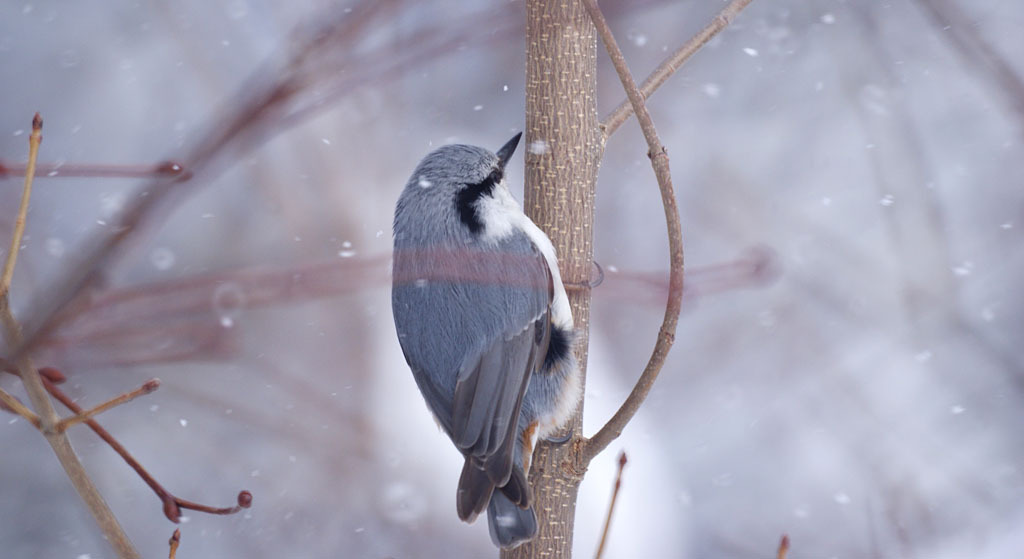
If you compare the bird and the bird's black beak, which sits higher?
the bird's black beak

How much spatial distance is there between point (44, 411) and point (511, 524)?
85cm

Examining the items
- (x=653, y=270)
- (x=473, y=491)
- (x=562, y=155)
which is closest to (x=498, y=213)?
(x=562, y=155)

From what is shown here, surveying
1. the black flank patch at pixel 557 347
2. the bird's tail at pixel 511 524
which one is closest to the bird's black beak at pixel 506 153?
the black flank patch at pixel 557 347

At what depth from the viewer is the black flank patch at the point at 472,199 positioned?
1.59 metres

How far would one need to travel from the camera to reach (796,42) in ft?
12.1

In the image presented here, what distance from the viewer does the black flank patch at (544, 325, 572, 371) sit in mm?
1584

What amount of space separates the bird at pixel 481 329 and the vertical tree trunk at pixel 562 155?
0.04m

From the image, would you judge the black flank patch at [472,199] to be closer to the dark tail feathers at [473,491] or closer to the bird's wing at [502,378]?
the bird's wing at [502,378]

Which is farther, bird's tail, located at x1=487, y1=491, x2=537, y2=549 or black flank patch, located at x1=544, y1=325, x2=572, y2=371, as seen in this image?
black flank patch, located at x1=544, y1=325, x2=572, y2=371

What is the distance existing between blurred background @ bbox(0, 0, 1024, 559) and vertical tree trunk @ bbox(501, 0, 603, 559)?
4.71 feet

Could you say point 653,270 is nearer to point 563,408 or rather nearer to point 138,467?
point 563,408

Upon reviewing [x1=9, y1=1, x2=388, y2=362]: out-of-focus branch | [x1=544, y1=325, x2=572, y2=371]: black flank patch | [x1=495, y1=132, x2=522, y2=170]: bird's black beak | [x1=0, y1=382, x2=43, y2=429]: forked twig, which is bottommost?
[x1=544, y1=325, x2=572, y2=371]: black flank patch

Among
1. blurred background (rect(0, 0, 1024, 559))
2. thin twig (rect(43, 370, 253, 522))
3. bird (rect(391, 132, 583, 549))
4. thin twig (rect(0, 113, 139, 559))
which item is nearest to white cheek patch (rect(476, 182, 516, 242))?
bird (rect(391, 132, 583, 549))

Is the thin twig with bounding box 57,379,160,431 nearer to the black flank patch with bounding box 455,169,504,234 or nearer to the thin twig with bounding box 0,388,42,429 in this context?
the thin twig with bounding box 0,388,42,429
